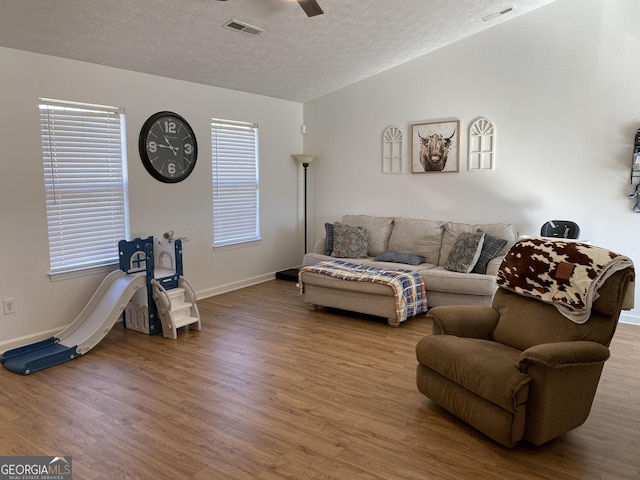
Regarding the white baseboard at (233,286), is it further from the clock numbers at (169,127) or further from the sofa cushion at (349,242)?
the clock numbers at (169,127)

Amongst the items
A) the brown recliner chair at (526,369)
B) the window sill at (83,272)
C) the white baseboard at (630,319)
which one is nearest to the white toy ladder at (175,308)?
the window sill at (83,272)

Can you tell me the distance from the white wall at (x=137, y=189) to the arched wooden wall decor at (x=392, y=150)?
137 centimetres

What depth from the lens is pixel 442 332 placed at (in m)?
3.00

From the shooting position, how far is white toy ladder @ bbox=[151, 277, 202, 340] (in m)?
4.18

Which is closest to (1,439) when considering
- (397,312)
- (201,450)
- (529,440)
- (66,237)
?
(201,450)

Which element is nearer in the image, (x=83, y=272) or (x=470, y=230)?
(x=83, y=272)

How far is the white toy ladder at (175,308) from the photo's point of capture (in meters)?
4.18

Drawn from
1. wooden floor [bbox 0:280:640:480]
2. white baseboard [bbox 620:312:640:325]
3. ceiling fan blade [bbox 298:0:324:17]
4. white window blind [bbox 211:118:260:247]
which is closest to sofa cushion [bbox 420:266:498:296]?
wooden floor [bbox 0:280:640:480]

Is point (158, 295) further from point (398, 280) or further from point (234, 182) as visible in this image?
point (398, 280)

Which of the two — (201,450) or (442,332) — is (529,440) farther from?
(201,450)

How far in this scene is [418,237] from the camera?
551 centimetres

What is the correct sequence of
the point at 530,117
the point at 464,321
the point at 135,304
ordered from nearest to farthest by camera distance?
the point at 464,321 → the point at 135,304 → the point at 530,117

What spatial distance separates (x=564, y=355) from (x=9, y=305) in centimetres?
406

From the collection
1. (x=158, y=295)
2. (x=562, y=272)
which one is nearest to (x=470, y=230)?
(x=562, y=272)
